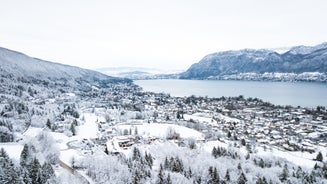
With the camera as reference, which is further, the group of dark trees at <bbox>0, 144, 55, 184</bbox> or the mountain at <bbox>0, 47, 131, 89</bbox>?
the mountain at <bbox>0, 47, 131, 89</bbox>

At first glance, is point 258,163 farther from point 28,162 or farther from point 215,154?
point 28,162

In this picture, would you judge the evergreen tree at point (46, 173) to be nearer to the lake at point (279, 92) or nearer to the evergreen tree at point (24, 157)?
the evergreen tree at point (24, 157)

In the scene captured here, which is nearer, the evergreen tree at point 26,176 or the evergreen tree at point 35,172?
the evergreen tree at point 26,176

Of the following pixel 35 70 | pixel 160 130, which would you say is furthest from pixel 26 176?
pixel 35 70

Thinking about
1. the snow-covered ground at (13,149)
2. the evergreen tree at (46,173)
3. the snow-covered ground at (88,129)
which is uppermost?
the evergreen tree at (46,173)

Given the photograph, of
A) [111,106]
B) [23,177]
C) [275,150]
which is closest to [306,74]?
[111,106]

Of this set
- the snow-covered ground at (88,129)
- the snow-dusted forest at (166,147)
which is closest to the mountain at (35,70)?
the snow-dusted forest at (166,147)

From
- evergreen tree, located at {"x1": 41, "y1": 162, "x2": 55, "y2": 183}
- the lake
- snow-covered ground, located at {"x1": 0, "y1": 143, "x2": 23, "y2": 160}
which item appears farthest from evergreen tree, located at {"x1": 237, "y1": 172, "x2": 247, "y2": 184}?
the lake

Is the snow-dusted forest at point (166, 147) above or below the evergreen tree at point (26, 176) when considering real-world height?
below

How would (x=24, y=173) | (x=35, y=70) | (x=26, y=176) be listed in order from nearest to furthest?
1. (x=26, y=176)
2. (x=24, y=173)
3. (x=35, y=70)

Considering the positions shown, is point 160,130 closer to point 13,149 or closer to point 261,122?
point 261,122

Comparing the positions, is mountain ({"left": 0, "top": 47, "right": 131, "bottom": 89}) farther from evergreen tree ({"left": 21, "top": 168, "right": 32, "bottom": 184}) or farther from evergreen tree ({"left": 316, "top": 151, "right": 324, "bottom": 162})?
evergreen tree ({"left": 316, "top": 151, "right": 324, "bottom": 162})
